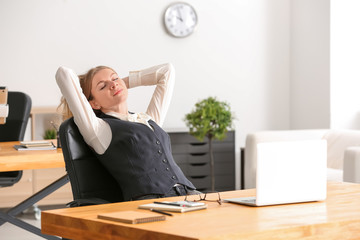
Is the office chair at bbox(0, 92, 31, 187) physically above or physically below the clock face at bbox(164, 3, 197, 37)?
below

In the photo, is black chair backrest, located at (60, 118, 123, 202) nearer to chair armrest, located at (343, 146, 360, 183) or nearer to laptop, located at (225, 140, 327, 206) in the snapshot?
laptop, located at (225, 140, 327, 206)

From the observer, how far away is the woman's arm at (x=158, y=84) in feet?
9.42

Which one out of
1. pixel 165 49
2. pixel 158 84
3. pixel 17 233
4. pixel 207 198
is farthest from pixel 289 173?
pixel 165 49

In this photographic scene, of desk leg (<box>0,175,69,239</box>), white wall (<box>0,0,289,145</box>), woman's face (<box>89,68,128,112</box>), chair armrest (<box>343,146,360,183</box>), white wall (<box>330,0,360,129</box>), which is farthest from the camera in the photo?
white wall (<box>330,0,360,129</box>)

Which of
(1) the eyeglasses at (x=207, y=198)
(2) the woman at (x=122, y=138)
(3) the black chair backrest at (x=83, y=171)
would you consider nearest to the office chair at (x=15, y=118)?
(2) the woman at (x=122, y=138)

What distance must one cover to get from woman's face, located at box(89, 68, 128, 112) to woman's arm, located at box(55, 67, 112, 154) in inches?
6.2

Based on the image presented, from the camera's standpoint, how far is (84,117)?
2.35m

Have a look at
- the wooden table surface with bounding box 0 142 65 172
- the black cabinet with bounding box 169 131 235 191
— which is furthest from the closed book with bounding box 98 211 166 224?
the black cabinet with bounding box 169 131 235 191

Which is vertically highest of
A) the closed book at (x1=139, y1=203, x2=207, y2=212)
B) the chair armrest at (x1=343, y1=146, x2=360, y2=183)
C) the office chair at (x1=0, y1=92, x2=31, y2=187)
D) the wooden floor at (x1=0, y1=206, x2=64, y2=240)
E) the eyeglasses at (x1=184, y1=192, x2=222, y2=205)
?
the office chair at (x1=0, y1=92, x2=31, y2=187)

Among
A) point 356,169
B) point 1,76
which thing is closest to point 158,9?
point 1,76

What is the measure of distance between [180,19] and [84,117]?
14.7 ft

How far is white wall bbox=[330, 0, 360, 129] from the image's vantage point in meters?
6.48

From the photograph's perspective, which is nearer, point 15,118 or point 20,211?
point 20,211

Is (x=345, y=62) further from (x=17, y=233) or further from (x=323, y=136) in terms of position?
(x=17, y=233)
